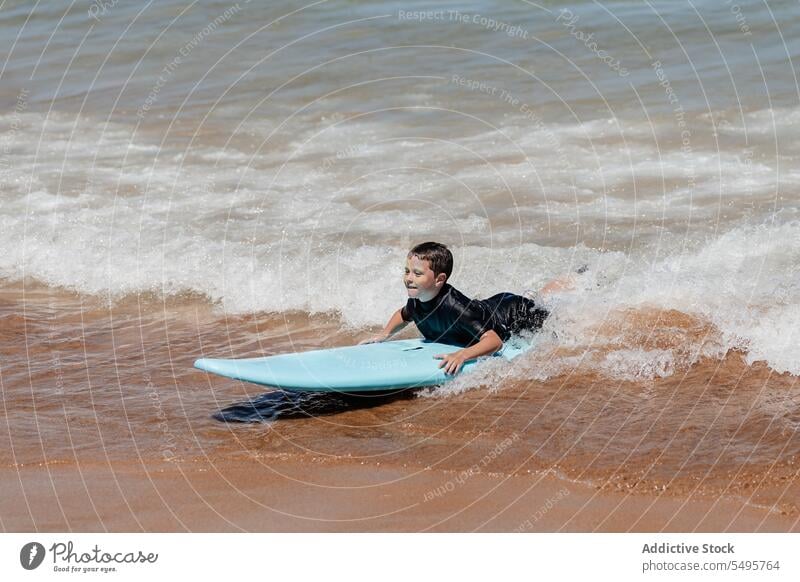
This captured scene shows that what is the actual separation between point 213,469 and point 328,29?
11.3 metres

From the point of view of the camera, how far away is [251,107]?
13523 millimetres

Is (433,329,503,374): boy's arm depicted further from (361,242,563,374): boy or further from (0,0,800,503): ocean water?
(0,0,800,503): ocean water

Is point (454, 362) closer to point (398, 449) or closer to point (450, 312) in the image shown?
point (450, 312)

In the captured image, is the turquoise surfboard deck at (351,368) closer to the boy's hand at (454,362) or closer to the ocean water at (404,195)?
the boy's hand at (454,362)

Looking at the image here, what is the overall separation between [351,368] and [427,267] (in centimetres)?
82

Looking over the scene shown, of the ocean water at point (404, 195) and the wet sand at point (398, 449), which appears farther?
the ocean water at point (404, 195)

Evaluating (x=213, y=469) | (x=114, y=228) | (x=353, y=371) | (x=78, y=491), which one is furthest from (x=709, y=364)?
(x=114, y=228)

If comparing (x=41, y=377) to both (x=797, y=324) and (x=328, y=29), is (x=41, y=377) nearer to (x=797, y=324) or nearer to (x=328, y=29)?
(x=797, y=324)

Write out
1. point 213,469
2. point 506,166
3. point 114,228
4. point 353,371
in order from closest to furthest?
point 213,469, point 353,371, point 114,228, point 506,166

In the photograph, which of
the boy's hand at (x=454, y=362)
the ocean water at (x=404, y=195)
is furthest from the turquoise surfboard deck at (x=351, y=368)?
the ocean water at (x=404, y=195)

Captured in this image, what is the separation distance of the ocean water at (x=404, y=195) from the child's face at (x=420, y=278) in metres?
0.68

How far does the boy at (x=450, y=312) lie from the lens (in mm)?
6406

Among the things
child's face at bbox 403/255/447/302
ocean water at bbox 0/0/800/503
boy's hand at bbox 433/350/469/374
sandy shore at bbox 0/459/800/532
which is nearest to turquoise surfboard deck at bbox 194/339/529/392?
boy's hand at bbox 433/350/469/374

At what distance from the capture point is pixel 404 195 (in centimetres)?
1084
